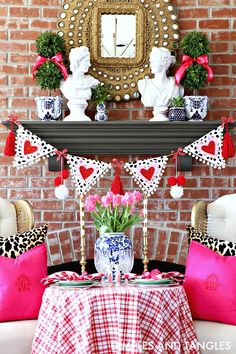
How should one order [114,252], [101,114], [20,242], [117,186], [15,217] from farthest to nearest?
[101,114] < [117,186] < [15,217] < [20,242] < [114,252]

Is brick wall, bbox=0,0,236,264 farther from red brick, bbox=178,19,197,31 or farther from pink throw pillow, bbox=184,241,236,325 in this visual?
pink throw pillow, bbox=184,241,236,325

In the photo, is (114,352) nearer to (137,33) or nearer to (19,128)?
(19,128)

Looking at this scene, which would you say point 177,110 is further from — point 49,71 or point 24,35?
point 24,35

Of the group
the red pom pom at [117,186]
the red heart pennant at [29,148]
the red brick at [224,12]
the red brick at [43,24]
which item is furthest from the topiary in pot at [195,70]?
the red heart pennant at [29,148]

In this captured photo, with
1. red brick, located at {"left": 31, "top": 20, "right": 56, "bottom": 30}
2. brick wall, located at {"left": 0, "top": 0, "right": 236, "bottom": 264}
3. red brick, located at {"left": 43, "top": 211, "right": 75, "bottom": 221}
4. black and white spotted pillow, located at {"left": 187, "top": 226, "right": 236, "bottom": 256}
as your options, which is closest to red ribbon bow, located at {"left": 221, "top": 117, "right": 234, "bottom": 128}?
brick wall, located at {"left": 0, "top": 0, "right": 236, "bottom": 264}

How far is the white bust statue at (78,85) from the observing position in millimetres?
4445

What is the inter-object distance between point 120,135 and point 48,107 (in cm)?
45

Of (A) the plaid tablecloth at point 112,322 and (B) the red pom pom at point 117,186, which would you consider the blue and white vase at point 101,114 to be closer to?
(B) the red pom pom at point 117,186

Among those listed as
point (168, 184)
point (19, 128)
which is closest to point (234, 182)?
point (168, 184)

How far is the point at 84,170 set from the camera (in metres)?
4.51

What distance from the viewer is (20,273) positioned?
12.2ft

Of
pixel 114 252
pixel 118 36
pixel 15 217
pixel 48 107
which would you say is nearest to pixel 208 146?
pixel 118 36

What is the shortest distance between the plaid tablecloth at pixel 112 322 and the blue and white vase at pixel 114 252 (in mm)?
330

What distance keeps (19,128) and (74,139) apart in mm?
326
